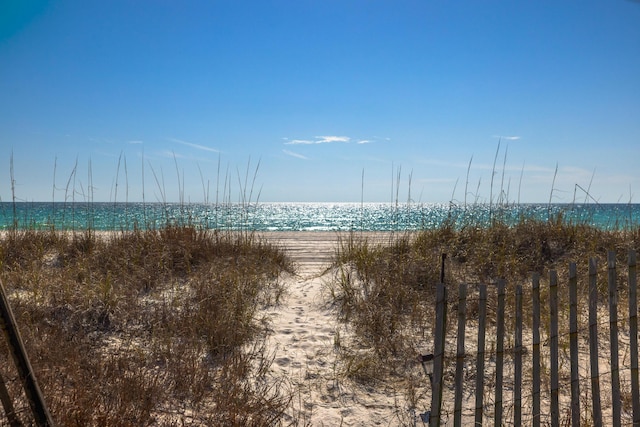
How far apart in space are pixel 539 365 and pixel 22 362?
9.08ft

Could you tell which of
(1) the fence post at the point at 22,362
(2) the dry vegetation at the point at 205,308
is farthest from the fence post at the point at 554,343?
(1) the fence post at the point at 22,362

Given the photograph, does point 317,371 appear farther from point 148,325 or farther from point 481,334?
point 148,325

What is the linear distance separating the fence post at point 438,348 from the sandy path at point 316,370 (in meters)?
0.76

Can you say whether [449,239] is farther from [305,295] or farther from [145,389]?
[145,389]

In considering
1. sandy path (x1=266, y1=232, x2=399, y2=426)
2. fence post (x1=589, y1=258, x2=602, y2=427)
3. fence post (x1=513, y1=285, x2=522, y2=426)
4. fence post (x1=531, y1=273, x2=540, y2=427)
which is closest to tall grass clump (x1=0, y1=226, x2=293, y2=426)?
sandy path (x1=266, y1=232, x2=399, y2=426)

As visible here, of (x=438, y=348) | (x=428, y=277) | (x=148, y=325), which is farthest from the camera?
(x=428, y=277)

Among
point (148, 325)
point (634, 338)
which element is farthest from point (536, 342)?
point (148, 325)

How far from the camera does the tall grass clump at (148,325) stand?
2.70 meters

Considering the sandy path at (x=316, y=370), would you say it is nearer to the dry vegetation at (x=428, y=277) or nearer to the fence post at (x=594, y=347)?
the dry vegetation at (x=428, y=277)

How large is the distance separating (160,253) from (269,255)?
68.8 inches

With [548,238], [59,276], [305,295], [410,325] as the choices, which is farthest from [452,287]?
[59,276]

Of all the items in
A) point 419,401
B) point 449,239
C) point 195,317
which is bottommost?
point 419,401

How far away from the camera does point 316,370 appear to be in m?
3.61

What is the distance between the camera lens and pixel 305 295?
224 inches
